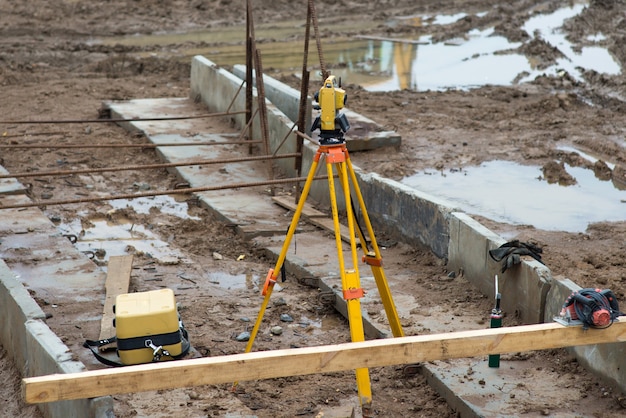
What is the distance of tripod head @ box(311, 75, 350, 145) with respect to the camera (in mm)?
5875

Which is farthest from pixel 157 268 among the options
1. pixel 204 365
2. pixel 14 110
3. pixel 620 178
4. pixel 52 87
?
pixel 52 87

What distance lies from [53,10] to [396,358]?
23.4m

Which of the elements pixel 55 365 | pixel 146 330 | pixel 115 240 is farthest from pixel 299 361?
pixel 115 240

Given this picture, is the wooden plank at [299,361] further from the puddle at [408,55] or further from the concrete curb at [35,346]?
the puddle at [408,55]

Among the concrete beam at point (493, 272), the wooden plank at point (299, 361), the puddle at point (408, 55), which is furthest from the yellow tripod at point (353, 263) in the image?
the puddle at point (408, 55)

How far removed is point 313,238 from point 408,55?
1282 cm

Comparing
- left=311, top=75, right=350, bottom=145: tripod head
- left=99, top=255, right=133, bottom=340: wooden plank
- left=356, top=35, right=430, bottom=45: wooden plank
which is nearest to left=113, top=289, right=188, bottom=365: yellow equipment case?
left=99, top=255, right=133, bottom=340: wooden plank

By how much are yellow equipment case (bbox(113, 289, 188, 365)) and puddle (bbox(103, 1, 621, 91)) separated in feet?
38.6

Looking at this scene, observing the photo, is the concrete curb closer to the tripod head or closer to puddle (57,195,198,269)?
the tripod head

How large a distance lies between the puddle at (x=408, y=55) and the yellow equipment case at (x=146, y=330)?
1176 cm

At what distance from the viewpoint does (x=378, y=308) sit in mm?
7445

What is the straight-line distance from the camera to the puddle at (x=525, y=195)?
9867 mm

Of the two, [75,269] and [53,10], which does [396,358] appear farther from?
[53,10]

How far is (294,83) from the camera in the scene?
17.2m
